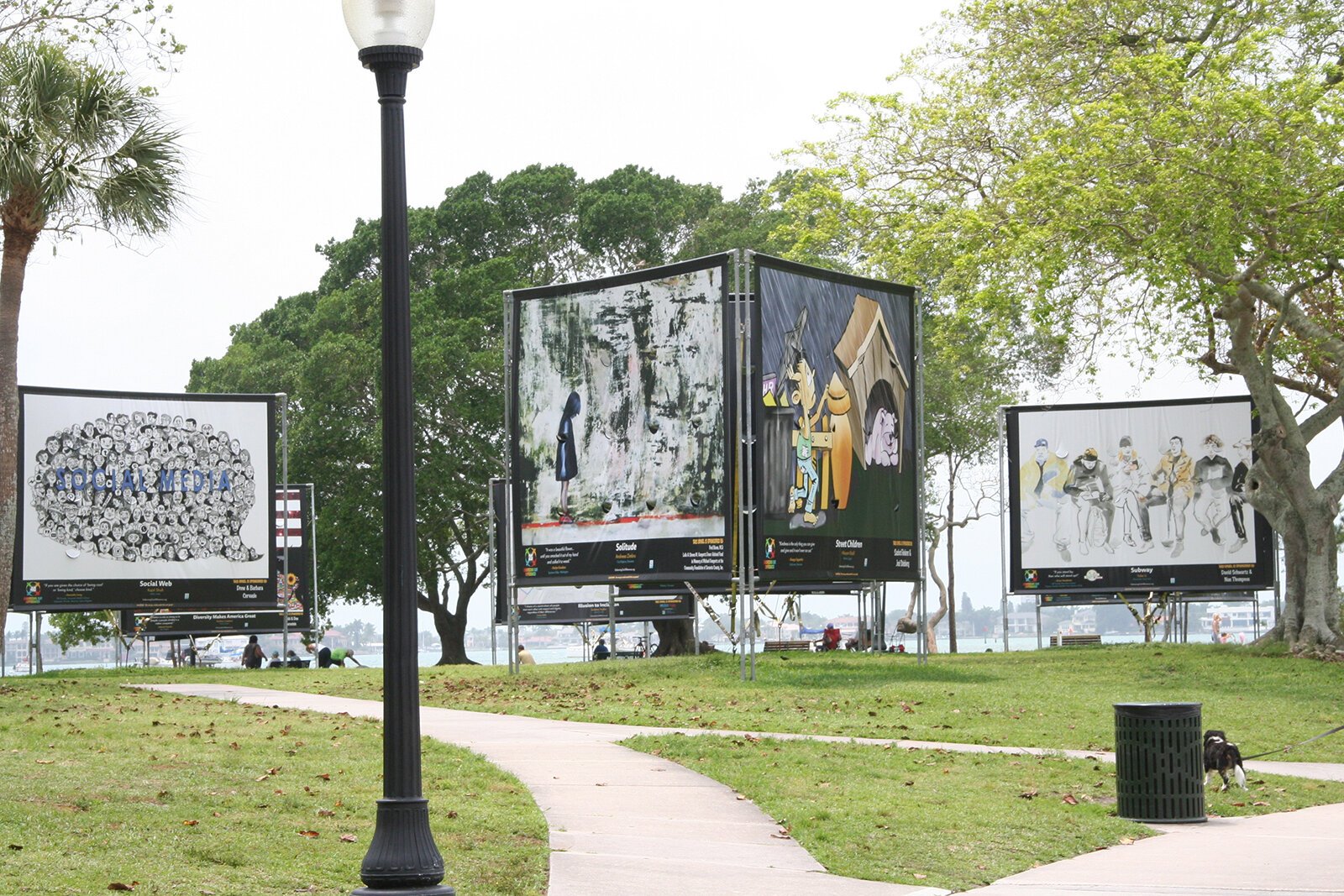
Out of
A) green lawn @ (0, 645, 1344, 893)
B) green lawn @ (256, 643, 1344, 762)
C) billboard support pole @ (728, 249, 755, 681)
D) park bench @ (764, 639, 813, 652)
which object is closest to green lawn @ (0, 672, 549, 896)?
green lawn @ (0, 645, 1344, 893)

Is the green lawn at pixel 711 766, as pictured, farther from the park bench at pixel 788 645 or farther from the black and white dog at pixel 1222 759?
the park bench at pixel 788 645

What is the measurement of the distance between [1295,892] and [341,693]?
17.0 metres

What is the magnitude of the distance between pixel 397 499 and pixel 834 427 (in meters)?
19.9

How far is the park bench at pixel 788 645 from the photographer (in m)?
44.2

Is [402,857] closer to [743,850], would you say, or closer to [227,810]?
[743,850]

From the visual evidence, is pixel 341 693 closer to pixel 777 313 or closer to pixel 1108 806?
pixel 777 313

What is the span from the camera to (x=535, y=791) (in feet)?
42.1

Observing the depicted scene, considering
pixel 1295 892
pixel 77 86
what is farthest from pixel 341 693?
pixel 1295 892

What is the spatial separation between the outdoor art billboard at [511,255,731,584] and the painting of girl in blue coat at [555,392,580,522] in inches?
0.9

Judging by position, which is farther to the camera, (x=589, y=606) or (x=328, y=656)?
(x=328, y=656)

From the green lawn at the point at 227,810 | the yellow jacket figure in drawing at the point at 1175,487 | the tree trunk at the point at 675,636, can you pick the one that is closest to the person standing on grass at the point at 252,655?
the tree trunk at the point at 675,636

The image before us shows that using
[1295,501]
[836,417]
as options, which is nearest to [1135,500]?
[1295,501]

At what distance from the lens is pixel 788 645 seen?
4456 centimetres

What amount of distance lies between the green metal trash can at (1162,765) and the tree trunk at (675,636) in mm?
31611
